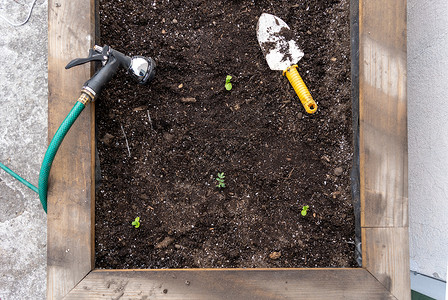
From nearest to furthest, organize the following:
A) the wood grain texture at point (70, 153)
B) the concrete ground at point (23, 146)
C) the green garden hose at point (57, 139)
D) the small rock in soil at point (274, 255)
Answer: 1. the green garden hose at point (57, 139)
2. the wood grain texture at point (70, 153)
3. the small rock in soil at point (274, 255)
4. the concrete ground at point (23, 146)

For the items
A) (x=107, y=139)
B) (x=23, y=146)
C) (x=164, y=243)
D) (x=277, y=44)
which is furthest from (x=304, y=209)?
(x=23, y=146)

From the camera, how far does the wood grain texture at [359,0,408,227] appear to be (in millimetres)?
1101

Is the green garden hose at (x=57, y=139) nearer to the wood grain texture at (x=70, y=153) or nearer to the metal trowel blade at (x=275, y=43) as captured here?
the wood grain texture at (x=70, y=153)

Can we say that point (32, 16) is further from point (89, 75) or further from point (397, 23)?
point (397, 23)

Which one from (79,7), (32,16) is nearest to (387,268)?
(79,7)

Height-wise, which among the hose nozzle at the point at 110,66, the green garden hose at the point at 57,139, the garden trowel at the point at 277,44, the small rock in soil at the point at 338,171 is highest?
the garden trowel at the point at 277,44

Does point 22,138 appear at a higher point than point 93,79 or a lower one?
lower

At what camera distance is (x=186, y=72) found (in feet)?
3.97

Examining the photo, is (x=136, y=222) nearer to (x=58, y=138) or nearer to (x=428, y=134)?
(x=58, y=138)

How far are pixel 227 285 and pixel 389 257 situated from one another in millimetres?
599

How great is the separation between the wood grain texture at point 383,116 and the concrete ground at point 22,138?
1473 mm

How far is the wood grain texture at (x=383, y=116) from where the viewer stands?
1.10 m

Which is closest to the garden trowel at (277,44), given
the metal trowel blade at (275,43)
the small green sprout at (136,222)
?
the metal trowel blade at (275,43)

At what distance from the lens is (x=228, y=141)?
120cm
